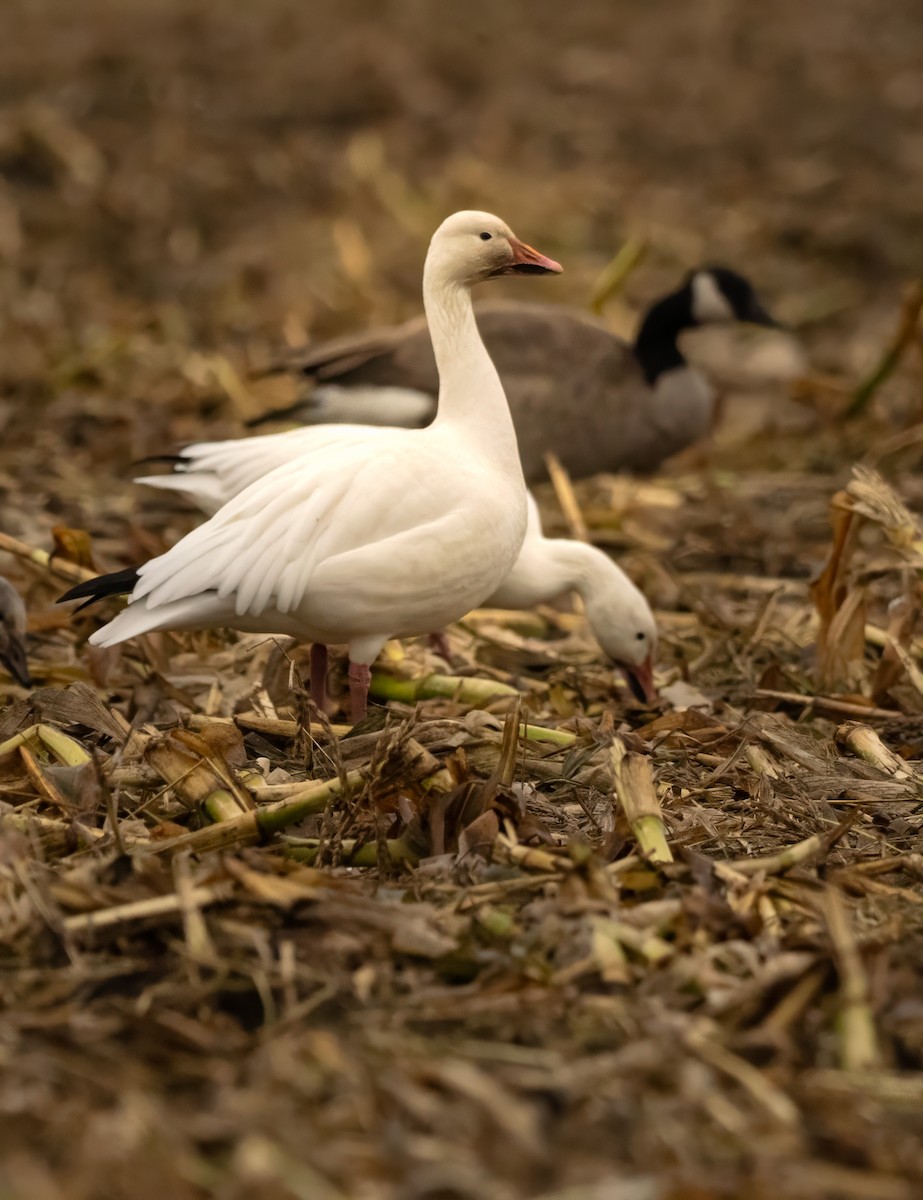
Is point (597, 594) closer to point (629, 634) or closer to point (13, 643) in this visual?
point (629, 634)

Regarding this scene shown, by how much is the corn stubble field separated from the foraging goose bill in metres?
0.09

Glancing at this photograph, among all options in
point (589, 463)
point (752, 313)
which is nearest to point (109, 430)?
point (589, 463)

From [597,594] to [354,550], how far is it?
4.10 ft

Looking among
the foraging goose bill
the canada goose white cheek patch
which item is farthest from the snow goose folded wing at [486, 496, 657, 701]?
the canada goose white cheek patch

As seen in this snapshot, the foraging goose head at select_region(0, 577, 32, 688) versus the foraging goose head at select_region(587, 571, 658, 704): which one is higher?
the foraging goose head at select_region(0, 577, 32, 688)

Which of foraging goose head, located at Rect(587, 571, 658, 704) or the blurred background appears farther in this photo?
the blurred background

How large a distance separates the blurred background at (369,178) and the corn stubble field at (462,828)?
0.06 metres

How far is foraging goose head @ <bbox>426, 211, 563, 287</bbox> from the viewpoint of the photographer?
191 inches

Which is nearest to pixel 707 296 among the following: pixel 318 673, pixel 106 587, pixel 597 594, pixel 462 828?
pixel 597 594

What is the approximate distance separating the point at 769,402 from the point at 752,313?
3.89 ft

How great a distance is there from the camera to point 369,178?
38.8 feet

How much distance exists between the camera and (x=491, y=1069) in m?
2.84

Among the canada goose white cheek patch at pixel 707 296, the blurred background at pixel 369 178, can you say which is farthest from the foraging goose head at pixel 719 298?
the blurred background at pixel 369 178

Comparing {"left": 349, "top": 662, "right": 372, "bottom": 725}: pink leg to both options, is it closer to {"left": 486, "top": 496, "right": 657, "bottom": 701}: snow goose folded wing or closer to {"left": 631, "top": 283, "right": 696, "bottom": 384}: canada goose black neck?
{"left": 486, "top": 496, "right": 657, "bottom": 701}: snow goose folded wing
